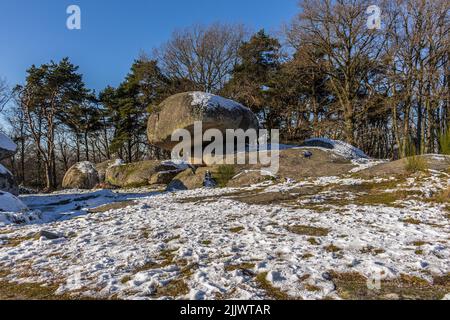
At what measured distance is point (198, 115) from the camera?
1023 centimetres

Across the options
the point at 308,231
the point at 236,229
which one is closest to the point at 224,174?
the point at 236,229

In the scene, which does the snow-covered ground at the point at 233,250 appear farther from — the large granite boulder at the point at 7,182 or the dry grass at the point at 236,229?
the large granite boulder at the point at 7,182

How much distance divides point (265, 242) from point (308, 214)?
1.54 metres

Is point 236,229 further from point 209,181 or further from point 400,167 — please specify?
point 209,181

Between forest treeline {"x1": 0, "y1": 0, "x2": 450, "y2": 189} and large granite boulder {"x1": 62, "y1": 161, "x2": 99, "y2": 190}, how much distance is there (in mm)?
4682

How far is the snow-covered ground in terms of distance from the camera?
80.0 inches

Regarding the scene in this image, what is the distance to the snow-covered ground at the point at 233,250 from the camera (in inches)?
80.0

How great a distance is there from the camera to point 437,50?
43.5 feet

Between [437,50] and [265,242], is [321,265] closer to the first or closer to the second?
[265,242]

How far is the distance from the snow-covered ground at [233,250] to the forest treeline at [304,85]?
14.2 feet

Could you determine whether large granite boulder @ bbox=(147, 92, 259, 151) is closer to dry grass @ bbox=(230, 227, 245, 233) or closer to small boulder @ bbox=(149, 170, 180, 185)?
small boulder @ bbox=(149, 170, 180, 185)

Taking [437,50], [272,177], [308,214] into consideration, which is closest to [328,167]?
[272,177]

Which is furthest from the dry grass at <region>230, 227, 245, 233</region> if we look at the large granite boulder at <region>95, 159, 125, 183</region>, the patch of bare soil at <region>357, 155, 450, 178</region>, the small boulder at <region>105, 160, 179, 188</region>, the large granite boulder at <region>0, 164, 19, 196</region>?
the large granite boulder at <region>95, 159, 125, 183</region>
